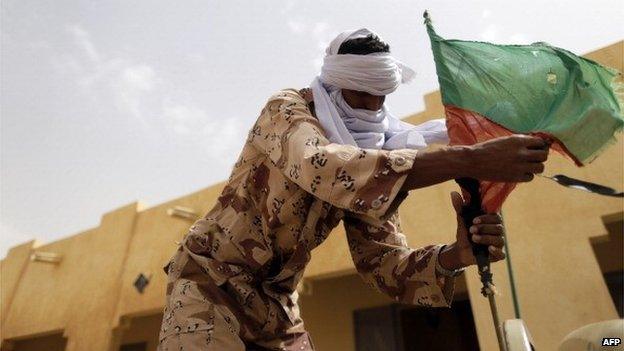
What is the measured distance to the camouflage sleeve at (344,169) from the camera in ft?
3.89

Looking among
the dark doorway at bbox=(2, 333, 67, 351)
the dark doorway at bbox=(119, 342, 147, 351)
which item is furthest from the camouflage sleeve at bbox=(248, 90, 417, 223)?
the dark doorway at bbox=(2, 333, 67, 351)

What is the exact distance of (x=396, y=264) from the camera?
1.80 meters

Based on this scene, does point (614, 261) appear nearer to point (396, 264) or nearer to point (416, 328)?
point (416, 328)

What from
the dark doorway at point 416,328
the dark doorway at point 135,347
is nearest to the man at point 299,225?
the dark doorway at point 416,328

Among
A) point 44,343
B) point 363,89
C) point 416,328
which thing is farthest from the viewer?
point 44,343

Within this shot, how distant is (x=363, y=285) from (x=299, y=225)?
204 inches

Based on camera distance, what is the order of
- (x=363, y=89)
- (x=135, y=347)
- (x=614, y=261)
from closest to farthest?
(x=363, y=89) → (x=614, y=261) → (x=135, y=347)

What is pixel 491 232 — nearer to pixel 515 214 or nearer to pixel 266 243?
pixel 266 243

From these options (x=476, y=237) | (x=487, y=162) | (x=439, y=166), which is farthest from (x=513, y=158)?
(x=476, y=237)

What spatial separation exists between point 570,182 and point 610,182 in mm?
3769

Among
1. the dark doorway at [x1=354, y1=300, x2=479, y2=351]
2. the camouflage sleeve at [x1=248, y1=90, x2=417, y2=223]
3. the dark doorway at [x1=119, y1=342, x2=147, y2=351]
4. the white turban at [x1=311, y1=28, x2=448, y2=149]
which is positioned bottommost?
the camouflage sleeve at [x1=248, y1=90, x2=417, y2=223]

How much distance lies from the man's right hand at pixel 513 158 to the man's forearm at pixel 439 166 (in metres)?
0.04

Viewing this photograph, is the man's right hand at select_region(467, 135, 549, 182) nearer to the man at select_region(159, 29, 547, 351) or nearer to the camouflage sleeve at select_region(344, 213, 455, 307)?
the man at select_region(159, 29, 547, 351)

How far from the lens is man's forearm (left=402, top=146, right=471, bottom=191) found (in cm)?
114
